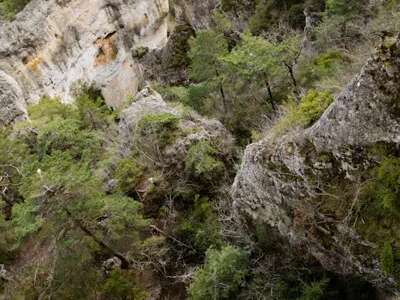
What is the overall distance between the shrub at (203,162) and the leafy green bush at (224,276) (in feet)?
16.1

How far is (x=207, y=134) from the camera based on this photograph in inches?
730

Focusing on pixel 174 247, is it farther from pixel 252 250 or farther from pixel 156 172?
pixel 252 250

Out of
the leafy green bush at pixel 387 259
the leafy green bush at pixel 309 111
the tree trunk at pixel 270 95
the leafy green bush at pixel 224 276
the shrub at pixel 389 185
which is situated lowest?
the tree trunk at pixel 270 95

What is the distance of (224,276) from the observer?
1261cm

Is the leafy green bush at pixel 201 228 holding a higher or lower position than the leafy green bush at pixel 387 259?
lower

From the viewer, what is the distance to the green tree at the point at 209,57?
2486 cm

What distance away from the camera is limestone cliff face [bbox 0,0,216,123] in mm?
34156

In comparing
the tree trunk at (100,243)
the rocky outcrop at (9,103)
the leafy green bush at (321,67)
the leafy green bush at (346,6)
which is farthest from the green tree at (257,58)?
the rocky outcrop at (9,103)

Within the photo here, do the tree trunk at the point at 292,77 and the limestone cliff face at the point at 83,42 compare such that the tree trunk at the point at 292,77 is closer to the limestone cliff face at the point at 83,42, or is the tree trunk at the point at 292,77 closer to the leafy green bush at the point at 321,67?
the leafy green bush at the point at 321,67

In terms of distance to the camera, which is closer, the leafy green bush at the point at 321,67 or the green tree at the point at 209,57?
the leafy green bush at the point at 321,67

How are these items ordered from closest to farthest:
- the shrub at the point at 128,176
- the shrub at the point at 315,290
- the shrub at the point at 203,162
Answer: the shrub at the point at 315,290 < the shrub at the point at 203,162 < the shrub at the point at 128,176

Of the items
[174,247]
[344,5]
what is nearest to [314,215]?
[174,247]

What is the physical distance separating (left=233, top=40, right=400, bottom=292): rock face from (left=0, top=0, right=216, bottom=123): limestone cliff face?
24.9 m

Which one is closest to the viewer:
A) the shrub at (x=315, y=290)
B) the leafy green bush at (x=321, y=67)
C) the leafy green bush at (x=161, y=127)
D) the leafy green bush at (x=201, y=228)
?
the shrub at (x=315, y=290)
